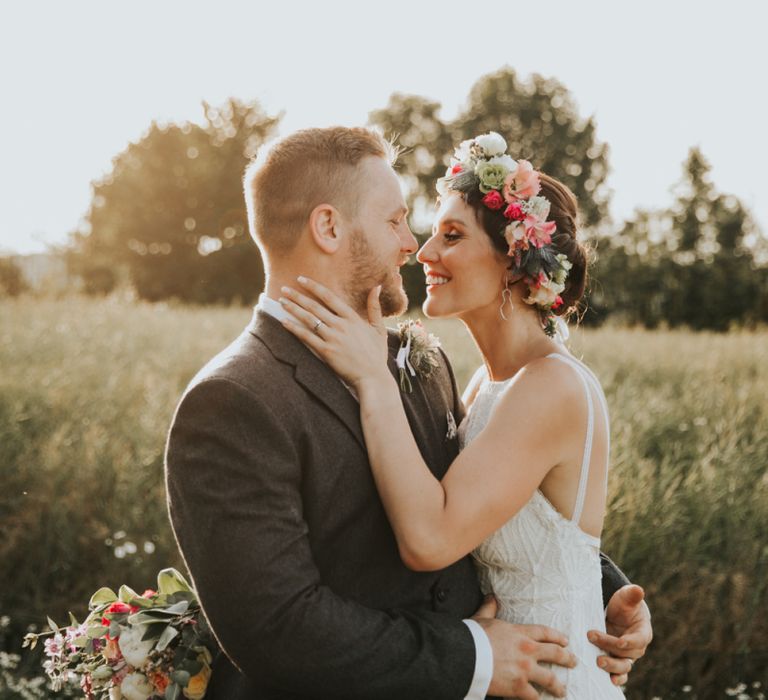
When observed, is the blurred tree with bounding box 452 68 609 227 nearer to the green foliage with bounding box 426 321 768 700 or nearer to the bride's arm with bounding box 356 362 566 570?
the green foliage with bounding box 426 321 768 700

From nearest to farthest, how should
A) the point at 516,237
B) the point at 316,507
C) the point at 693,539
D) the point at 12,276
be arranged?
the point at 316,507 → the point at 516,237 → the point at 693,539 → the point at 12,276

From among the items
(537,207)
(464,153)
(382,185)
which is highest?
(464,153)

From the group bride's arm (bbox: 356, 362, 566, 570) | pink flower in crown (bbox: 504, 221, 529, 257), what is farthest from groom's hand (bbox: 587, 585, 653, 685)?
pink flower in crown (bbox: 504, 221, 529, 257)

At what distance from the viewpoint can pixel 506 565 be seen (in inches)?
117

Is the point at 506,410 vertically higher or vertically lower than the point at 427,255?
lower

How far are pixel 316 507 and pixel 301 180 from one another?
3.37 ft

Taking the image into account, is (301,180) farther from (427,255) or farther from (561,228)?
(561,228)

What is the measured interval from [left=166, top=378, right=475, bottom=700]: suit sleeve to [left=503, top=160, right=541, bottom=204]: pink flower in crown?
139cm

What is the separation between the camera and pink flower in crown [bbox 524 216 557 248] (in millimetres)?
3072

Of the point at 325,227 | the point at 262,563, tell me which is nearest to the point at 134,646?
the point at 262,563

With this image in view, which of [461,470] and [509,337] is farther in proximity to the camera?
[509,337]

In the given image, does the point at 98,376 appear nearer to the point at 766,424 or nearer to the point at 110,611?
the point at 110,611

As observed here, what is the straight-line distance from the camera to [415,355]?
2.97 m

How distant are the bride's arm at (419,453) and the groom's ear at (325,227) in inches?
5.1
